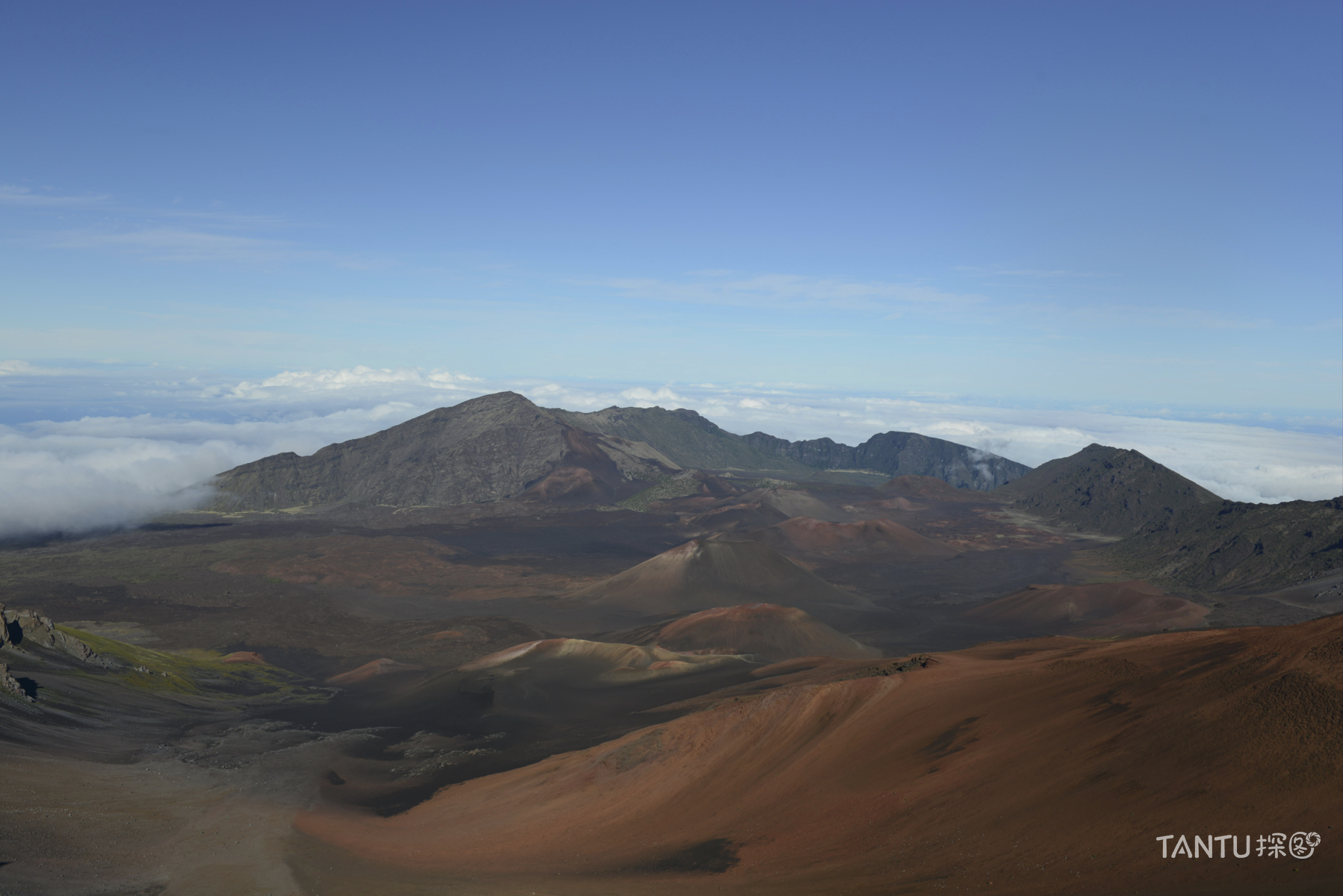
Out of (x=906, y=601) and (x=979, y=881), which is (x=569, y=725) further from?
(x=906, y=601)


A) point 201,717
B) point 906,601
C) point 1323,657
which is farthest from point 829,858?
point 906,601

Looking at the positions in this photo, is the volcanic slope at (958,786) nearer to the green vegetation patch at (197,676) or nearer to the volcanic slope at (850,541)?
the green vegetation patch at (197,676)

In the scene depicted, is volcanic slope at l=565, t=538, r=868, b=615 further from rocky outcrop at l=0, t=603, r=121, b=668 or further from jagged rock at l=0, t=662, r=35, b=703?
jagged rock at l=0, t=662, r=35, b=703

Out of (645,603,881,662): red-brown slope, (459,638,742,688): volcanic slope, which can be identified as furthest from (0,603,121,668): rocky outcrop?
(645,603,881,662): red-brown slope

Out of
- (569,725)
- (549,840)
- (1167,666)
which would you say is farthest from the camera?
(569,725)

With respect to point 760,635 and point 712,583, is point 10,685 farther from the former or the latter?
point 712,583

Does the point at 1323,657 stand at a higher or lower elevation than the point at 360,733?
higher
